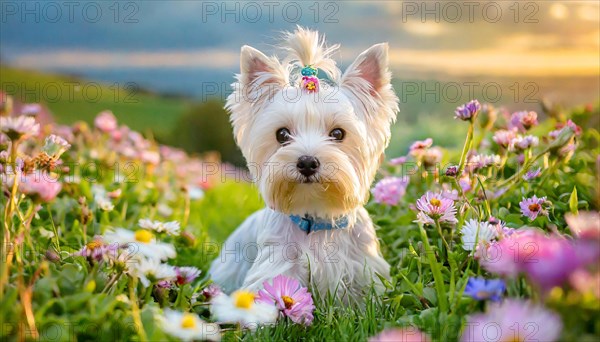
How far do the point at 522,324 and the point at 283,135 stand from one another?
6.28ft

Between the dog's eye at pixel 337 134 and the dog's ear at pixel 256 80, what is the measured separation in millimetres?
411

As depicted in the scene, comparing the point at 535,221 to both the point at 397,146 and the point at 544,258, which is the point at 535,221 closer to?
the point at 544,258

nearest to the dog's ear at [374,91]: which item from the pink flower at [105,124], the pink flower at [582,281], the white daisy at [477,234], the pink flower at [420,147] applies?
the pink flower at [420,147]

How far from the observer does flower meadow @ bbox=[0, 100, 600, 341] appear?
1879mm

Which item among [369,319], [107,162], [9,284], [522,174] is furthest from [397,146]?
[9,284]

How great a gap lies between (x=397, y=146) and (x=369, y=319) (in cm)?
740

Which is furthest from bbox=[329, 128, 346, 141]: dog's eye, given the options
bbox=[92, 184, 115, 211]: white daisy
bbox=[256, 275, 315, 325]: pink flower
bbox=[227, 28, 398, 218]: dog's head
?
bbox=[92, 184, 115, 211]: white daisy

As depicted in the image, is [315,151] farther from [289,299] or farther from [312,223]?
[289,299]

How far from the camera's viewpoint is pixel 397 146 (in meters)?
10.1

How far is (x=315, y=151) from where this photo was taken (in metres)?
3.18

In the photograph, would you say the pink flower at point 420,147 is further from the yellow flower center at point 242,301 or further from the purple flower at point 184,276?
the yellow flower center at point 242,301

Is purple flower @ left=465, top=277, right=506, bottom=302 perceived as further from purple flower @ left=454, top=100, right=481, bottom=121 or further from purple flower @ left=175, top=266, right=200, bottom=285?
purple flower @ left=175, top=266, right=200, bottom=285

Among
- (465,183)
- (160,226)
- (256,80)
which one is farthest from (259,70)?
(465,183)

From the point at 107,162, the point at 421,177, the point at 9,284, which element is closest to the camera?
the point at 9,284
